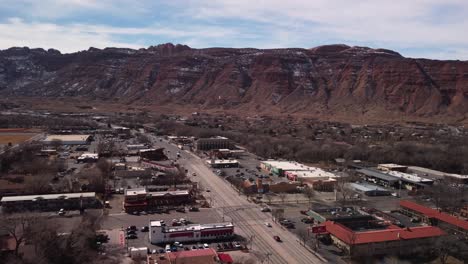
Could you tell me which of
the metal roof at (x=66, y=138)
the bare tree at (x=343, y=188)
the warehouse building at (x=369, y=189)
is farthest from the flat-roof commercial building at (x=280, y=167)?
the metal roof at (x=66, y=138)

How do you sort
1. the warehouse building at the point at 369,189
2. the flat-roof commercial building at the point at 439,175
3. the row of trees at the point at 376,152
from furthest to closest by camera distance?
the row of trees at the point at 376,152 → the flat-roof commercial building at the point at 439,175 → the warehouse building at the point at 369,189

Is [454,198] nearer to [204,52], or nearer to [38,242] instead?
[38,242]

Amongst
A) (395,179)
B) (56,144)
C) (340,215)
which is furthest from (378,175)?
(56,144)

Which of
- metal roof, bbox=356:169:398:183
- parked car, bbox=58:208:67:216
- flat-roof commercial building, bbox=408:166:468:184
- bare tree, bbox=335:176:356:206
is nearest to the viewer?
parked car, bbox=58:208:67:216

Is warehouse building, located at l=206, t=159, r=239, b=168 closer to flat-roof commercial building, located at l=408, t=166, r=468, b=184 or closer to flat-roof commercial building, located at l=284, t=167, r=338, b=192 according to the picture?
flat-roof commercial building, located at l=284, t=167, r=338, b=192

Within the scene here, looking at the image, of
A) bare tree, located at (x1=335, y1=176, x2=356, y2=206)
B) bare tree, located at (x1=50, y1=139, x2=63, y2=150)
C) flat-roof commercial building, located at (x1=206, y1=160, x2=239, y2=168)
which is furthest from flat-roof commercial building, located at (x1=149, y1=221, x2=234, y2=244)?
bare tree, located at (x1=50, y1=139, x2=63, y2=150)

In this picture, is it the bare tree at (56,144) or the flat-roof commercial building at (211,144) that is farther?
the flat-roof commercial building at (211,144)

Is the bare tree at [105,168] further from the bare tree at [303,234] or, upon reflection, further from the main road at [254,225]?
the bare tree at [303,234]
